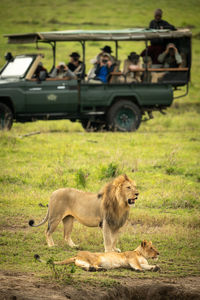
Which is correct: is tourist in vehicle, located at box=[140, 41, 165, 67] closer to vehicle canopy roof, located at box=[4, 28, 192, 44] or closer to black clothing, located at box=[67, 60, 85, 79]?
vehicle canopy roof, located at box=[4, 28, 192, 44]

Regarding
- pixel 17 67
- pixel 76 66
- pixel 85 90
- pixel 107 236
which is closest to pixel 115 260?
pixel 107 236

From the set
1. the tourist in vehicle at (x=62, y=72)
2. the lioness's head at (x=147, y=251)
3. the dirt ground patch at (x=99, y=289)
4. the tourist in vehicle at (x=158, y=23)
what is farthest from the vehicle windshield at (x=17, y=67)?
the dirt ground patch at (x=99, y=289)

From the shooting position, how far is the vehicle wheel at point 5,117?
45.8 feet

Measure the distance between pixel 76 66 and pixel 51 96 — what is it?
4.25 ft

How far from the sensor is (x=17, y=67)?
47.1 ft

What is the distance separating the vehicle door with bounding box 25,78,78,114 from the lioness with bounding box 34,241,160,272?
825 centimetres

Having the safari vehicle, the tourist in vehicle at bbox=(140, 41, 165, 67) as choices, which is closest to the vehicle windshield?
the safari vehicle

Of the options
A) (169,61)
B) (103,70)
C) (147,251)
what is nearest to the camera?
(147,251)

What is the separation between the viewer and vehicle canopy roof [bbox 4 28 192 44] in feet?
45.9

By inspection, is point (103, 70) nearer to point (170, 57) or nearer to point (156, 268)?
point (170, 57)

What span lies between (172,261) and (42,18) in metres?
26.4

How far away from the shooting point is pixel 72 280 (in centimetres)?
557

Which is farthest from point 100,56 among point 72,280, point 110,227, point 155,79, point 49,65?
point 72,280

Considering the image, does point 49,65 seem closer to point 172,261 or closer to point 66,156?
point 66,156
